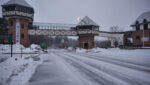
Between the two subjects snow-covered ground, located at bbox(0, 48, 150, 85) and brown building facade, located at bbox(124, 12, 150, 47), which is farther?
brown building facade, located at bbox(124, 12, 150, 47)

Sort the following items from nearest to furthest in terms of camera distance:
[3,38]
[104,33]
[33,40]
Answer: [3,38] → [104,33] → [33,40]

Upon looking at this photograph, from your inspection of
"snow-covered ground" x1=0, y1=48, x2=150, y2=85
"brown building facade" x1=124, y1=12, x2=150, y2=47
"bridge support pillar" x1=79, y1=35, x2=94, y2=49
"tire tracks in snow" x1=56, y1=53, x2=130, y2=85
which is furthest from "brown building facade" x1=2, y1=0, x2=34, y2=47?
"brown building facade" x1=124, y1=12, x2=150, y2=47

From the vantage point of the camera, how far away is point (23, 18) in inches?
1547

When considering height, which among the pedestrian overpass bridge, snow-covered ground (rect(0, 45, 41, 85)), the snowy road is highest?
the pedestrian overpass bridge

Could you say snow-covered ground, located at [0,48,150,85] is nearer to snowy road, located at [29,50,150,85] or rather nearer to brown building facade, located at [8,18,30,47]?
snowy road, located at [29,50,150,85]

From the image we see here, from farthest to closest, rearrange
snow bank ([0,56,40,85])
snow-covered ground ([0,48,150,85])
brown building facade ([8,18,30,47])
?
brown building facade ([8,18,30,47]) < snow-covered ground ([0,48,150,85]) < snow bank ([0,56,40,85])

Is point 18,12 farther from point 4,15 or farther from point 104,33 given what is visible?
point 104,33

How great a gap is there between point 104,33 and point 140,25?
1254cm

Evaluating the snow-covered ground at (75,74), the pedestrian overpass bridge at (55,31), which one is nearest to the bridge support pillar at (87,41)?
the pedestrian overpass bridge at (55,31)

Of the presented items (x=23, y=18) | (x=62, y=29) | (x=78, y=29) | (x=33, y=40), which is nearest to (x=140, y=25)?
(x=78, y=29)

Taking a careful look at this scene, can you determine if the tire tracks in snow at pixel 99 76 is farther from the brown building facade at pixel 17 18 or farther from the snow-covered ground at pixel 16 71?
the brown building facade at pixel 17 18

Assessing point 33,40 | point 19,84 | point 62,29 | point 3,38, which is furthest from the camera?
point 33,40

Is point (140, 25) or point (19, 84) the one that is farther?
point (140, 25)

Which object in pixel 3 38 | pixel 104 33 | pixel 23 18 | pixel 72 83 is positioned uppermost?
pixel 23 18
